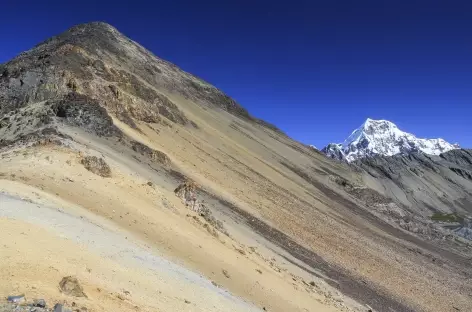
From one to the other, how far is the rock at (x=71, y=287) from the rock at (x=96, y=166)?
47.3ft

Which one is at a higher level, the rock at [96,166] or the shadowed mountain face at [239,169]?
the shadowed mountain face at [239,169]

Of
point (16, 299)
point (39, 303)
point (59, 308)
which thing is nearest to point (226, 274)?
point (59, 308)

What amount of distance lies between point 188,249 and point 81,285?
10.4 m

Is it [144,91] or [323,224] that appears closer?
[323,224]

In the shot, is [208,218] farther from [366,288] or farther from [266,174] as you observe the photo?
[266,174]

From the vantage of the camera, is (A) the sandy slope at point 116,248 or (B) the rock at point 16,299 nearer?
(B) the rock at point 16,299

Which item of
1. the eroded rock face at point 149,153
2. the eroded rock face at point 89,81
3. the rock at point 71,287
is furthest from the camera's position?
the eroded rock face at point 89,81

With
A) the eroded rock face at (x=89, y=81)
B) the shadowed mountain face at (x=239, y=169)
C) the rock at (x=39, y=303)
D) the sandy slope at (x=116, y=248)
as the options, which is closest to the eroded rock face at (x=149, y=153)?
the shadowed mountain face at (x=239, y=169)

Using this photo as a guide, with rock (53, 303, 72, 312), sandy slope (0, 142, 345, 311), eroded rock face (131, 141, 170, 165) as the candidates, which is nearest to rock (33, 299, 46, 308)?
rock (53, 303, 72, 312)

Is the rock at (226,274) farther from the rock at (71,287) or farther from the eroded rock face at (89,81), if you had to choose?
the eroded rock face at (89,81)

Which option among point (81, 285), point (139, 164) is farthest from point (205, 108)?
point (81, 285)

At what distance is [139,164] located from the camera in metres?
36.6

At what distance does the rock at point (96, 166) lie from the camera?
25297 mm

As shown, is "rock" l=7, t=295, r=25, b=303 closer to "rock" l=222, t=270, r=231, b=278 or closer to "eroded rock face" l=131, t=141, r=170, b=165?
"rock" l=222, t=270, r=231, b=278
